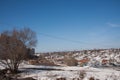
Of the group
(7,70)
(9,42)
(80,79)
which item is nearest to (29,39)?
(9,42)

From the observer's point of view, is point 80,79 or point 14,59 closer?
point 80,79

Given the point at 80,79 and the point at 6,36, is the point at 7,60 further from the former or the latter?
the point at 80,79

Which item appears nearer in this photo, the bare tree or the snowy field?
the snowy field

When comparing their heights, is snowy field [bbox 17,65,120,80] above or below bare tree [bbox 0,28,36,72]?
below

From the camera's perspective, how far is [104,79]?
2055cm

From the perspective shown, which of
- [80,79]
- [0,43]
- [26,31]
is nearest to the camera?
[80,79]

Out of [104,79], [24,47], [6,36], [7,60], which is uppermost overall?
[6,36]

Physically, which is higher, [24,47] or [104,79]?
[24,47]

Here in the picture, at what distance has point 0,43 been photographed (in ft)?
89.2

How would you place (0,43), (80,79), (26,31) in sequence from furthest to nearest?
(26,31)
(0,43)
(80,79)

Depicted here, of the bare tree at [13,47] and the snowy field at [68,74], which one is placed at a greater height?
the bare tree at [13,47]

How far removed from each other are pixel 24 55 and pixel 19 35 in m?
3.33

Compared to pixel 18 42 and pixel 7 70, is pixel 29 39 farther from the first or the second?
pixel 7 70

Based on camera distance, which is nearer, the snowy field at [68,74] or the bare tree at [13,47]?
the snowy field at [68,74]
